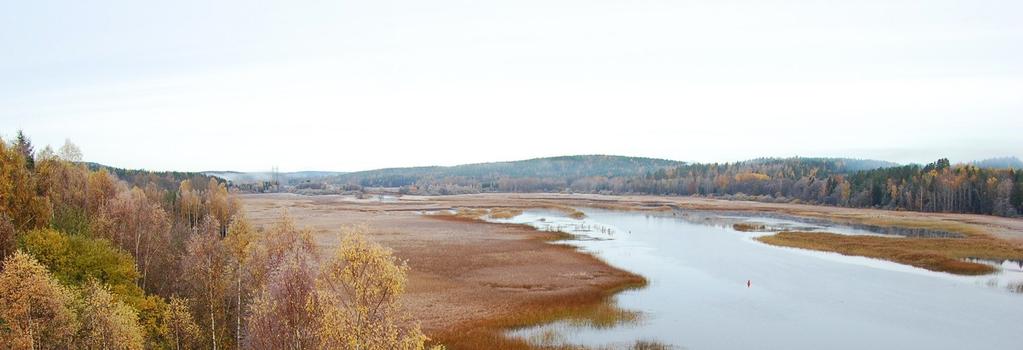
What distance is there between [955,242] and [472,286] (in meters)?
56.3

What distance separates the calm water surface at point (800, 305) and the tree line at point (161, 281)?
14521 mm

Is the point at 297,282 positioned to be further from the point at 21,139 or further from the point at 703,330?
the point at 21,139

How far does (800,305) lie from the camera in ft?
127

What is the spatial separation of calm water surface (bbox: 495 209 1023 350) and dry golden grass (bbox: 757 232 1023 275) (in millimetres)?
2345

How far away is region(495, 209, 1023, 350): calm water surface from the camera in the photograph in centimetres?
3145

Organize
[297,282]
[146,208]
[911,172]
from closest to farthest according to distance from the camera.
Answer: [297,282]
[146,208]
[911,172]

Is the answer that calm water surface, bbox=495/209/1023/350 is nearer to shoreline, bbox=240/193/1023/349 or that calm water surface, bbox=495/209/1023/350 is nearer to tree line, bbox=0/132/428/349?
shoreline, bbox=240/193/1023/349

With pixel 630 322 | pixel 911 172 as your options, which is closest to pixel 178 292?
pixel 630 322

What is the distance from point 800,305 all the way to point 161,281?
39259 mm

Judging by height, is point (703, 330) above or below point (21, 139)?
below

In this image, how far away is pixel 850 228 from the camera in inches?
3469

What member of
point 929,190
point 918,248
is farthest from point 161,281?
point 929,190

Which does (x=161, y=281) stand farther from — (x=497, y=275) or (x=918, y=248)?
(x=918, y=248)

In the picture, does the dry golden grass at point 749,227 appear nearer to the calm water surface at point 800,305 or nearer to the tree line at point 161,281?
the calm water surface at point 800,305
